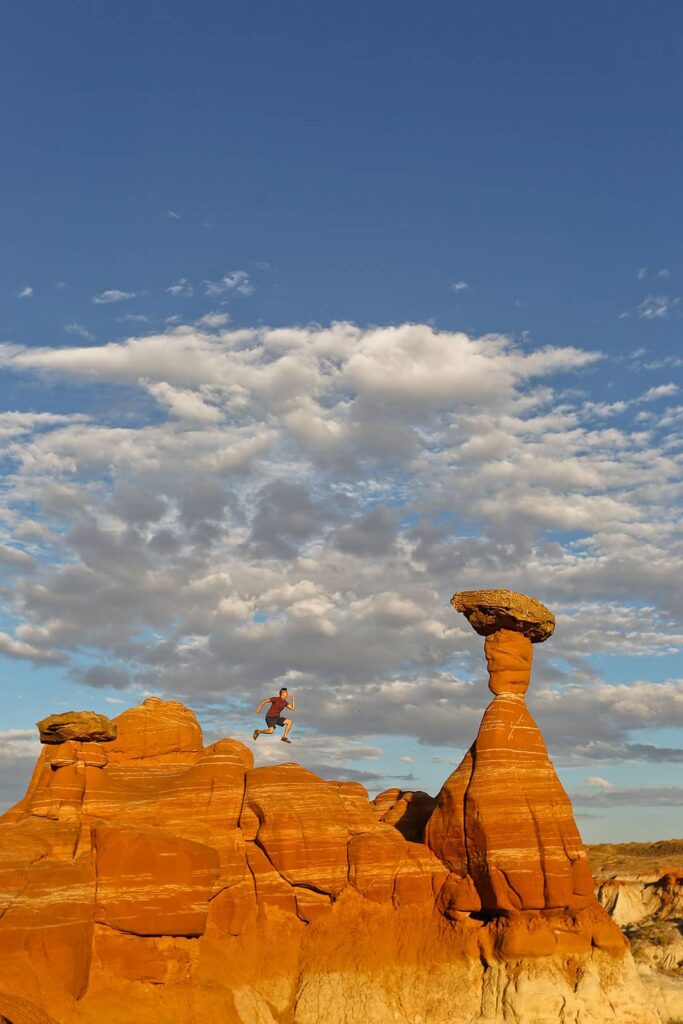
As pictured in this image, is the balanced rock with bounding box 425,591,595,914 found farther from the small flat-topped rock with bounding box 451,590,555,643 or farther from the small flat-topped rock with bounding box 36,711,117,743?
the small flat-topped rock with bounding box 36,711,117,743

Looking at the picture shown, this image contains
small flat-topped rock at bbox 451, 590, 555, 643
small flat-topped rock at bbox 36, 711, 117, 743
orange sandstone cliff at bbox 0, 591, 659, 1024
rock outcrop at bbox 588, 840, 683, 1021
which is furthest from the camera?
rock outcrop at bbox 588, 840, 683, 1021

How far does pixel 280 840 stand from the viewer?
40844 mm

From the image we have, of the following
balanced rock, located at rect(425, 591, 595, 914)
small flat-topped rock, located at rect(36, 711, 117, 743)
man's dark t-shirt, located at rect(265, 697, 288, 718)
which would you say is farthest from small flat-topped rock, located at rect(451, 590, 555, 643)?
small flat-topped rock, located at rect(36, 711, 117, 743)

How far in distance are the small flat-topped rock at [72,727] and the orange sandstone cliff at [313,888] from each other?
7 centimetres

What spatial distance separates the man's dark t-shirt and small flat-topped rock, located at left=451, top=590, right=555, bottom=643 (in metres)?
8.45

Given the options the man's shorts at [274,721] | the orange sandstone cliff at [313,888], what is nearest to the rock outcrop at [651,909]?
the orange sandstone cliff at [313,888]

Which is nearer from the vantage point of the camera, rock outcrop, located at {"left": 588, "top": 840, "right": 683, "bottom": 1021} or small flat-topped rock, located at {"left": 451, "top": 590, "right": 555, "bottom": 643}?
small flat-topped rock, located at {"left": 451, "top": 590, "right": 555, "bottom": 643}

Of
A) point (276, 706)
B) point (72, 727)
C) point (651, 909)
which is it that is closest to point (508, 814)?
point (276, 706)

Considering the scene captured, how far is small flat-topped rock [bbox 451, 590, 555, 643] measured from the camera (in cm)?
4422

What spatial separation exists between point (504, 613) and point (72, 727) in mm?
17887

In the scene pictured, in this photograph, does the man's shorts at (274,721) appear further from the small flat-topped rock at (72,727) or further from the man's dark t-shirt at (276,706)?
the small flat-topped rock at (72,727)

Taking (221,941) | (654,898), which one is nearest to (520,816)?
(221,941)

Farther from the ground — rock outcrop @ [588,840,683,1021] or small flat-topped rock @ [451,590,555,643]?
small flat-topped rock @ [451,590,555,643]

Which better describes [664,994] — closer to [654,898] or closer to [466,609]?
[466,609]
